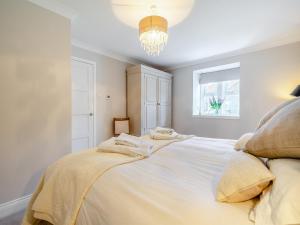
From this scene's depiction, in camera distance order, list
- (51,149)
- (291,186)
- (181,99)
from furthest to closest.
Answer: (181,99), (51,149), (291,186)

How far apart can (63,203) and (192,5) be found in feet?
7.52

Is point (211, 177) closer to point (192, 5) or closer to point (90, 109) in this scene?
point (192, 5)

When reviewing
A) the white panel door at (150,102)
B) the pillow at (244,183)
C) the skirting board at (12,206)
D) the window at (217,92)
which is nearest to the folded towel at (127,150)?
the pillow at (244,183)

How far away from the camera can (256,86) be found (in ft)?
10.4

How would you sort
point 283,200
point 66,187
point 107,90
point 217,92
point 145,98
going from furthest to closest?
point 217,92
point 145,98
point 107,90
point 66,187
point 283,200

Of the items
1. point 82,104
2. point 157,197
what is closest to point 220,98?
point 82,104

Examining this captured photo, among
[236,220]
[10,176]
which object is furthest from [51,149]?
[236,220]

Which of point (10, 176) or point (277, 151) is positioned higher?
point (277, 151)

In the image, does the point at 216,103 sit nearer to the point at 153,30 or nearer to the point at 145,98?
the point at 145,98

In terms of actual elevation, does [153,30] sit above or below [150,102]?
above

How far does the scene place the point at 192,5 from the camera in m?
1.90

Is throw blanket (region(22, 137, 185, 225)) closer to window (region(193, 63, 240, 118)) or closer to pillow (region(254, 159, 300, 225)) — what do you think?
pillow (region(254, 159, 300, 225))

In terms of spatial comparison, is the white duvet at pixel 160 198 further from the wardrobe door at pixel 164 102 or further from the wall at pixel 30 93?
the wardrobe door at pixel 164 102

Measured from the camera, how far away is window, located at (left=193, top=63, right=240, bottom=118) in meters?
3.72
